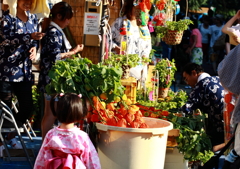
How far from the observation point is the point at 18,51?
16.2ft

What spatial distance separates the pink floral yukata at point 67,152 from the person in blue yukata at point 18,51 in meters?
1.65

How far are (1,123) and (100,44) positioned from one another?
1.36m

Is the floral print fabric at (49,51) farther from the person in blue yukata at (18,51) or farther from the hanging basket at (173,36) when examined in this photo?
the hanging basket at (173,36)

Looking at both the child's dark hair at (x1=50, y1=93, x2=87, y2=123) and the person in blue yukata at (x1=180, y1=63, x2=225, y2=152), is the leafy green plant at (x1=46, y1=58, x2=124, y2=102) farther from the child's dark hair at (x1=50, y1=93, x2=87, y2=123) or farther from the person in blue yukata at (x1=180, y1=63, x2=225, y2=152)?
the person in blue yukata at (x1=180, y1=63, x2=225, y2=152)

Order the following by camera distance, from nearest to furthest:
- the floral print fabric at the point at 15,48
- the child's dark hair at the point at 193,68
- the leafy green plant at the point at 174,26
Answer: the floral print fabric at the point at 15,48
the child's dark hair at the point at 193,68
the leafy green plant at the point at 174,26

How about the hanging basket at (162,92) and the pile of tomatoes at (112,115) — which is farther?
the hanging basket at (162,92)

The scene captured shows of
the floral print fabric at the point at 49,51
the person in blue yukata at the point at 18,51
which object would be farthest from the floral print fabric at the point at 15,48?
the floral print fabric at the point at 49,51

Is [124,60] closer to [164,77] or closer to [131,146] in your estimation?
[131,146]

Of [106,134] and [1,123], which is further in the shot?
[1,123]

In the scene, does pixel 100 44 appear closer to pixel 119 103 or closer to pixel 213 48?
pixel 119 103

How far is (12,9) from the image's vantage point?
4.68 m

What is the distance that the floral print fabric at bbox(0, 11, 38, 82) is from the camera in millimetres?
4820

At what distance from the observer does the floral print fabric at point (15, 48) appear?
482cm

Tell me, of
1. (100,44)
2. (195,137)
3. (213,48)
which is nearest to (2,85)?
(100,44)
